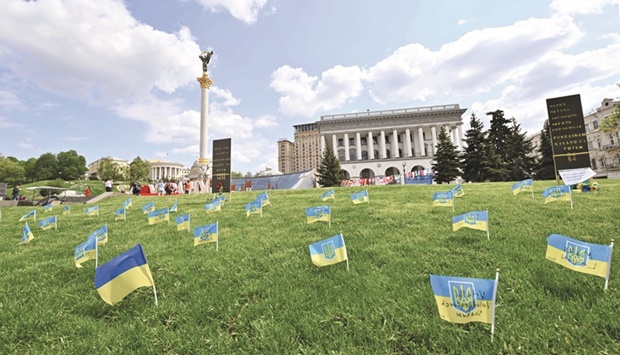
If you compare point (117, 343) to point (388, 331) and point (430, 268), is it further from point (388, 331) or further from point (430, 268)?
point (430, 268)

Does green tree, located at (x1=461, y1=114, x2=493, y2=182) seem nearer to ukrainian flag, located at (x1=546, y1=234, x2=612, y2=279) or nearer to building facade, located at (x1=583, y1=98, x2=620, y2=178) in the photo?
building facade, located at (x1=583, y1=98, x2=620, y2=178)

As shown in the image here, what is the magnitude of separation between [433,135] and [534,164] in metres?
29.1

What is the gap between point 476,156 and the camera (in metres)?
32.0

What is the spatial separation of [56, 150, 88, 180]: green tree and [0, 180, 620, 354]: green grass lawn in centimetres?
9151

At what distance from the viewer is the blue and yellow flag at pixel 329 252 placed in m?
3.97

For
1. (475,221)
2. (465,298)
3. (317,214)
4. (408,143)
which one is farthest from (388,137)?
(465,298)

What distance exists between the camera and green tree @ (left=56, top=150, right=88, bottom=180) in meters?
75.2

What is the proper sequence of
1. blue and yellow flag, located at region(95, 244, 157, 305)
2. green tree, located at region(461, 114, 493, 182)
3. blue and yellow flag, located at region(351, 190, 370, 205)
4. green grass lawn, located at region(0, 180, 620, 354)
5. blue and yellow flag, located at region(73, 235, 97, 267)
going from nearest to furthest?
green grass lawn, located at region(0, 180, 620, 354) < blue and yellow flag, located at region(95, 244, 157, 305) < blue and yellow flag, located at region(73, 235, 97, 267) < blue and yellow flag, located at region(351, 190, 370, 205) < green tree, located at region(461, 114, 493, 182)

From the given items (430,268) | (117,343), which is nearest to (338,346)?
(430,268)

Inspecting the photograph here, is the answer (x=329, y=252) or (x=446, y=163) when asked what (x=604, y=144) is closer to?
(x=446, y=163)

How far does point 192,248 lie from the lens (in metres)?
5.82

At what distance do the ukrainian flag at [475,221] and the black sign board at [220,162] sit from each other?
12.1 metres

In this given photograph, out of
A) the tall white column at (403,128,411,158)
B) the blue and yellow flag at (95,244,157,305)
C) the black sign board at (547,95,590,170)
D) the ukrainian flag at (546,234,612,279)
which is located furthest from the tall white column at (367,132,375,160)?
the blue and yellow flag at (95,244,157,305)

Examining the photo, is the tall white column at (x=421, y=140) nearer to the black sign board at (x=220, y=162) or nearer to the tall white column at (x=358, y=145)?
the tall white column at (x=358, y=145)
